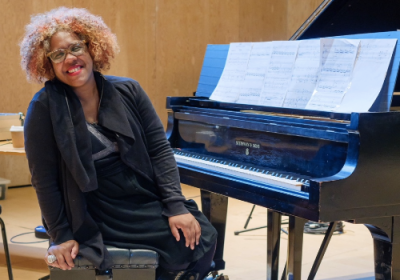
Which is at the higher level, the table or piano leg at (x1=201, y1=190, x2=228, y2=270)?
the table

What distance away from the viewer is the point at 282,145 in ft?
7.95

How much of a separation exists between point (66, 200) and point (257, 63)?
1.26 meters

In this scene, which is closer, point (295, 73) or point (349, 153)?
point (349, 153)

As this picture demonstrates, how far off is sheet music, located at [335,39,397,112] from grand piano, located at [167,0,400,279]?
0.13ft

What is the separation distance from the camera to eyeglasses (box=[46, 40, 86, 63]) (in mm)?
2010

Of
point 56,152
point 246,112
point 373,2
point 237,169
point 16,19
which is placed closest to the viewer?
point 56,152

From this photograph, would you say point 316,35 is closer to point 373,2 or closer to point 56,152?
point 373,2

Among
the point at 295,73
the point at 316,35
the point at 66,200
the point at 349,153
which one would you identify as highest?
the point at 316,35

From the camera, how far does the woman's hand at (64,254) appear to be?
1927 mm

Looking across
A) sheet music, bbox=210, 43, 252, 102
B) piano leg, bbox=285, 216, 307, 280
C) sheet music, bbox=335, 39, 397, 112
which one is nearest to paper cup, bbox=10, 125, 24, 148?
sheet music, bbox=210, 43, 252, 102

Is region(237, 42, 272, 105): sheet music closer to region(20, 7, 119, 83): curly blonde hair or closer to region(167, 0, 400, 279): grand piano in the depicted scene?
region(167, 0, 400, 279): grand piano

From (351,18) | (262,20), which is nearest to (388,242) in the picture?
(351,18)

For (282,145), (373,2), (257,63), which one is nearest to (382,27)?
(373,2)

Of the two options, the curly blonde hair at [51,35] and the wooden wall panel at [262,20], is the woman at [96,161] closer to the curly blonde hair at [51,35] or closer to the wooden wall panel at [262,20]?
the curly blonde hair at [51,35]
